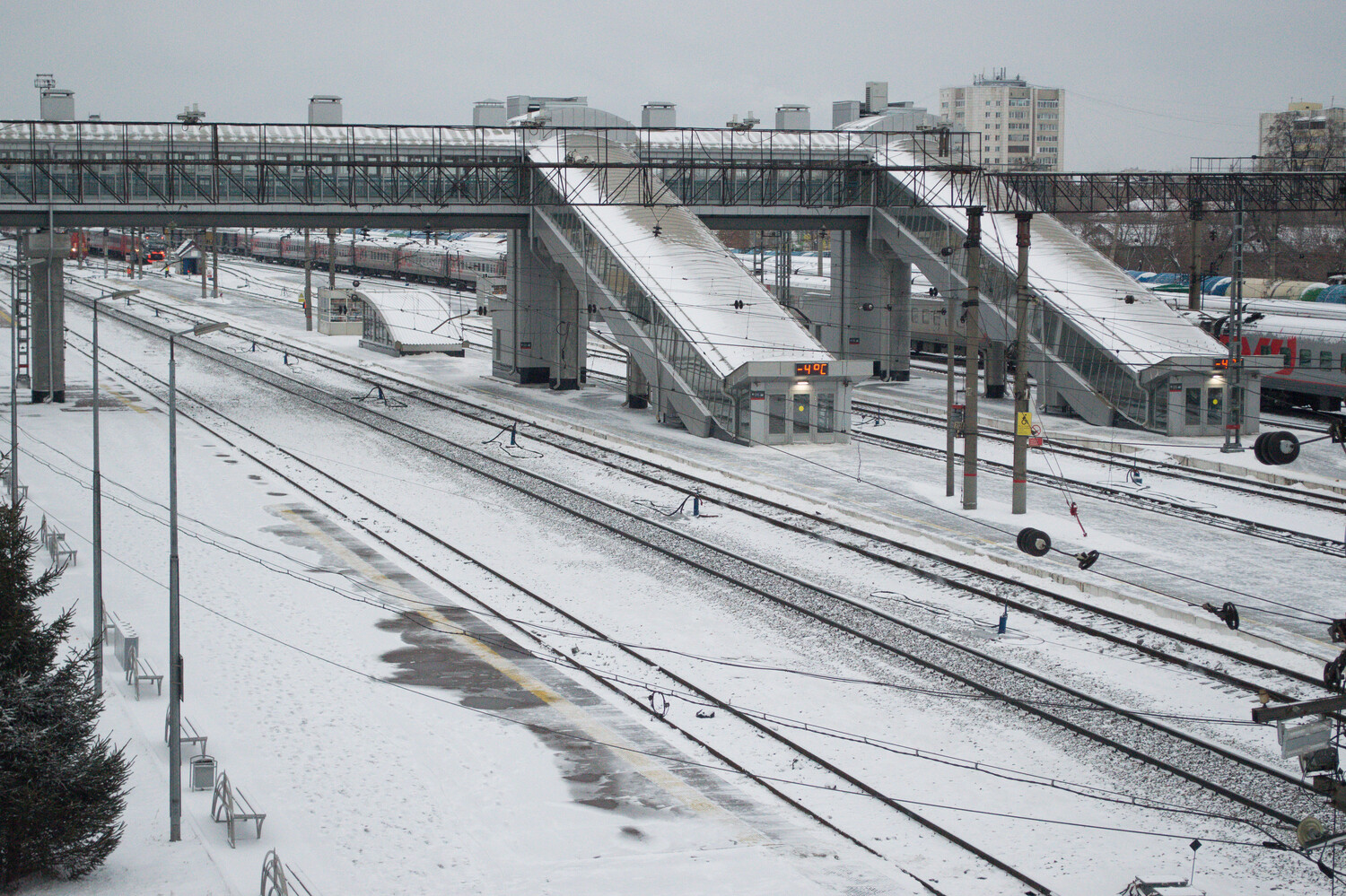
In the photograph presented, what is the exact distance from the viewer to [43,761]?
638 inches

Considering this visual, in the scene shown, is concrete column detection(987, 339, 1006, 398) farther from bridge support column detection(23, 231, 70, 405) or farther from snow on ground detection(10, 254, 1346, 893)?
bridge support column detection(23, 231, 70, 405)

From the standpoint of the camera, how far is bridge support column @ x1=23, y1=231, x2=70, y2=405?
5347 cm

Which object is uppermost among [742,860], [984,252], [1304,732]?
[984,252]

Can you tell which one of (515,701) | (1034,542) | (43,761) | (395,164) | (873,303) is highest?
(395,164)

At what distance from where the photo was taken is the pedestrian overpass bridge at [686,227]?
48.3 m

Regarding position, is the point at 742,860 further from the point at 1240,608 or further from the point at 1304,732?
the point at 1240,608

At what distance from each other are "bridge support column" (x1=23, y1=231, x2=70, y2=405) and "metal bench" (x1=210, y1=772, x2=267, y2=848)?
39527 millimetres

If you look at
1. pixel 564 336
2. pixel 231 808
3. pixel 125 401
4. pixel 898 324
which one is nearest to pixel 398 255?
pixel 564 336

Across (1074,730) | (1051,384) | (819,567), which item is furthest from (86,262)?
(1074,730)

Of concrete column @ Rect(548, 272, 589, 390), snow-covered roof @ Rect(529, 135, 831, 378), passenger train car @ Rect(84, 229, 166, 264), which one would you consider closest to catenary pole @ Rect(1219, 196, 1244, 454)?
snow-covered roof @ Rect(529, 135, 831, 378)

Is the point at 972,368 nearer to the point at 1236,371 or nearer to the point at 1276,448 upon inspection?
the point at 1236,371

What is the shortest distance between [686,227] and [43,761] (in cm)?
4337

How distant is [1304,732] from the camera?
14398mm

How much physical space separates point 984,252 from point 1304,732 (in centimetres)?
4299
